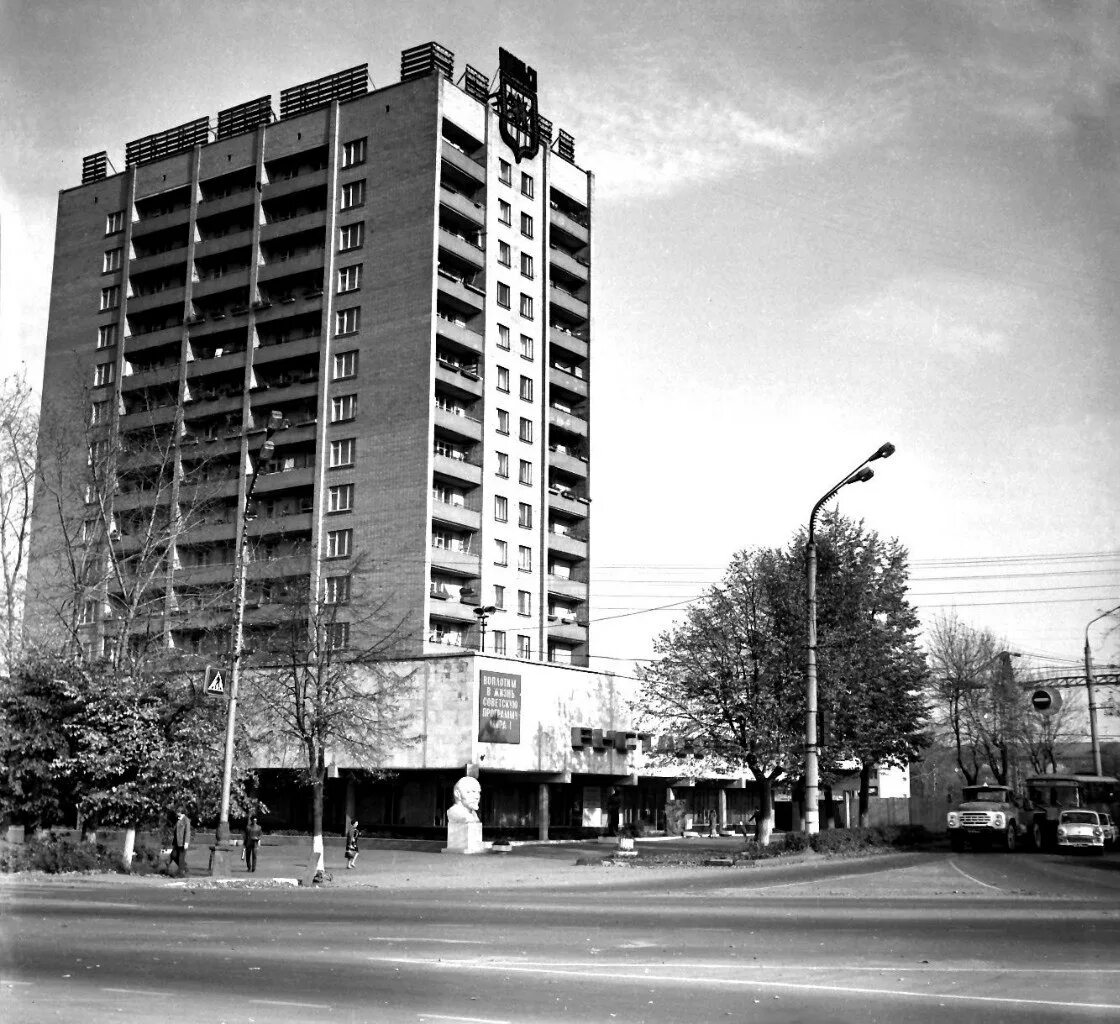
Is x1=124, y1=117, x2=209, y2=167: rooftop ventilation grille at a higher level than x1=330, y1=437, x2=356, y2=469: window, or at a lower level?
higher

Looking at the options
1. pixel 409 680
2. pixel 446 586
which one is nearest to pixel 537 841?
pixel 409 680

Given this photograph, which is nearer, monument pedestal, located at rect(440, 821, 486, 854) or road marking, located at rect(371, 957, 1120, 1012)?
road marking, located at rect(371, 957, 1120, 1012)

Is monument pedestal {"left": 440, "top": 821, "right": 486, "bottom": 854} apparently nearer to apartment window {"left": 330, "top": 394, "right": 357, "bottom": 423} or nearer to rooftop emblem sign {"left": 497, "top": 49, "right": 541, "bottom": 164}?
apartment window {"left": 330, "top": 394, "right": 357, "bottom": 423}

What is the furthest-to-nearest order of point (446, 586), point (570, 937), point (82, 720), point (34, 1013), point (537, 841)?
point (446, 586) → point (537, 841) → point (82, 720) → point (570, 937) → point (34, 1013)

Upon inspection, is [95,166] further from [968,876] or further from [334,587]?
[968,876]

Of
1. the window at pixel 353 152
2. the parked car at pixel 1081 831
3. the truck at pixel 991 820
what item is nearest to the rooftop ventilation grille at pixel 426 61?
the window at pixel 353 152

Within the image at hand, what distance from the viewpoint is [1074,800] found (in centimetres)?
4450

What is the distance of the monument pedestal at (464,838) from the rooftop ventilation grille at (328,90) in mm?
48244

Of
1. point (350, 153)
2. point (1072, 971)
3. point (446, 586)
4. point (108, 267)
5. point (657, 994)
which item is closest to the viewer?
point (657, 994)

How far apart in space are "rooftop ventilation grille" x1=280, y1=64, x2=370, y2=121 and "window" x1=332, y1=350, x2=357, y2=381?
1658 cm

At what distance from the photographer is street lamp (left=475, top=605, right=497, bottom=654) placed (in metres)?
66.4

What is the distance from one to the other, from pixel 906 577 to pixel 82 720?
33.9 m

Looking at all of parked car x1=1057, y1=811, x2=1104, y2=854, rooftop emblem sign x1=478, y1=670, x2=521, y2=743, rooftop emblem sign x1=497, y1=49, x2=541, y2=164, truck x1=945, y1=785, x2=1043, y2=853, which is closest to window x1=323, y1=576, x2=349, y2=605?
rooftop emblem sign x1=478, y1=670, x2=521, y2=743

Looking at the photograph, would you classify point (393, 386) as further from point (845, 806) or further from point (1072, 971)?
point (1072, 971)
